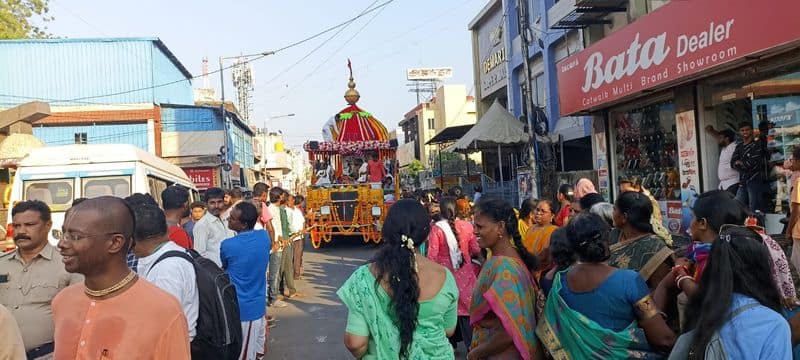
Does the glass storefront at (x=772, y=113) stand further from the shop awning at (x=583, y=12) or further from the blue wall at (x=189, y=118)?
the blue wall at (x=189, y=118)

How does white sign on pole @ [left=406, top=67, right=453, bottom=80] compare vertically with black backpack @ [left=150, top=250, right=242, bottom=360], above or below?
above

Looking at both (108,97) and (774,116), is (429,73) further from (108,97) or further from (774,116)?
(774,116)

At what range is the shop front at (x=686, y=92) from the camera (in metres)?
6.76

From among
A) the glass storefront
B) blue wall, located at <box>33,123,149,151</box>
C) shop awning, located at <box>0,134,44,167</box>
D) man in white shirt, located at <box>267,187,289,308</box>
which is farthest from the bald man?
blue wall, located at <box>33,123,149,151</box>

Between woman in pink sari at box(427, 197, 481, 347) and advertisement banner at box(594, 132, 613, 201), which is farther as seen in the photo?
advertisement banner at box(594, 132, 613, 201)

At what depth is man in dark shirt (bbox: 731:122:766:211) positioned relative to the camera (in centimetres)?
761

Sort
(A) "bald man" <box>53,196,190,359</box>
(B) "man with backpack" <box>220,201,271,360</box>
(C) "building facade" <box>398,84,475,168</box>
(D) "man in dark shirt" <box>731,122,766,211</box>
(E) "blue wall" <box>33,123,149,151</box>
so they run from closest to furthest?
(A) "bald man" <box>53,196,190,359</box>
(B) "man with backpack" <box>220,201,271,360</box>
(D) "man in dark shirt" <box>731,122,766,211</box>
(E) "blue wall" <box>33,123,149,151</box>
(C) "building facade" <box>398,84,475,168</box>

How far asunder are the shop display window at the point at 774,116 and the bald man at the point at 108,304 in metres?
7.24

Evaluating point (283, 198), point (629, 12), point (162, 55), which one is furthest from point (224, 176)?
point (629, 12)

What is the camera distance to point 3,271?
348 centimetres

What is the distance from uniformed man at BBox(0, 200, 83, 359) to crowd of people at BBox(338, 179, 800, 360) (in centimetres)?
193

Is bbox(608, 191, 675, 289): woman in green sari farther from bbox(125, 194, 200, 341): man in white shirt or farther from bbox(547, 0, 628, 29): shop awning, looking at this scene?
bbox(547, 0, 628, 29): shop awning

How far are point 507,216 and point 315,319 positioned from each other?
5246 millimetres

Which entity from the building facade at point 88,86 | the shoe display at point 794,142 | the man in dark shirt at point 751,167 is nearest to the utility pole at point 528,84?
the man in dark shirt at point 751,167
